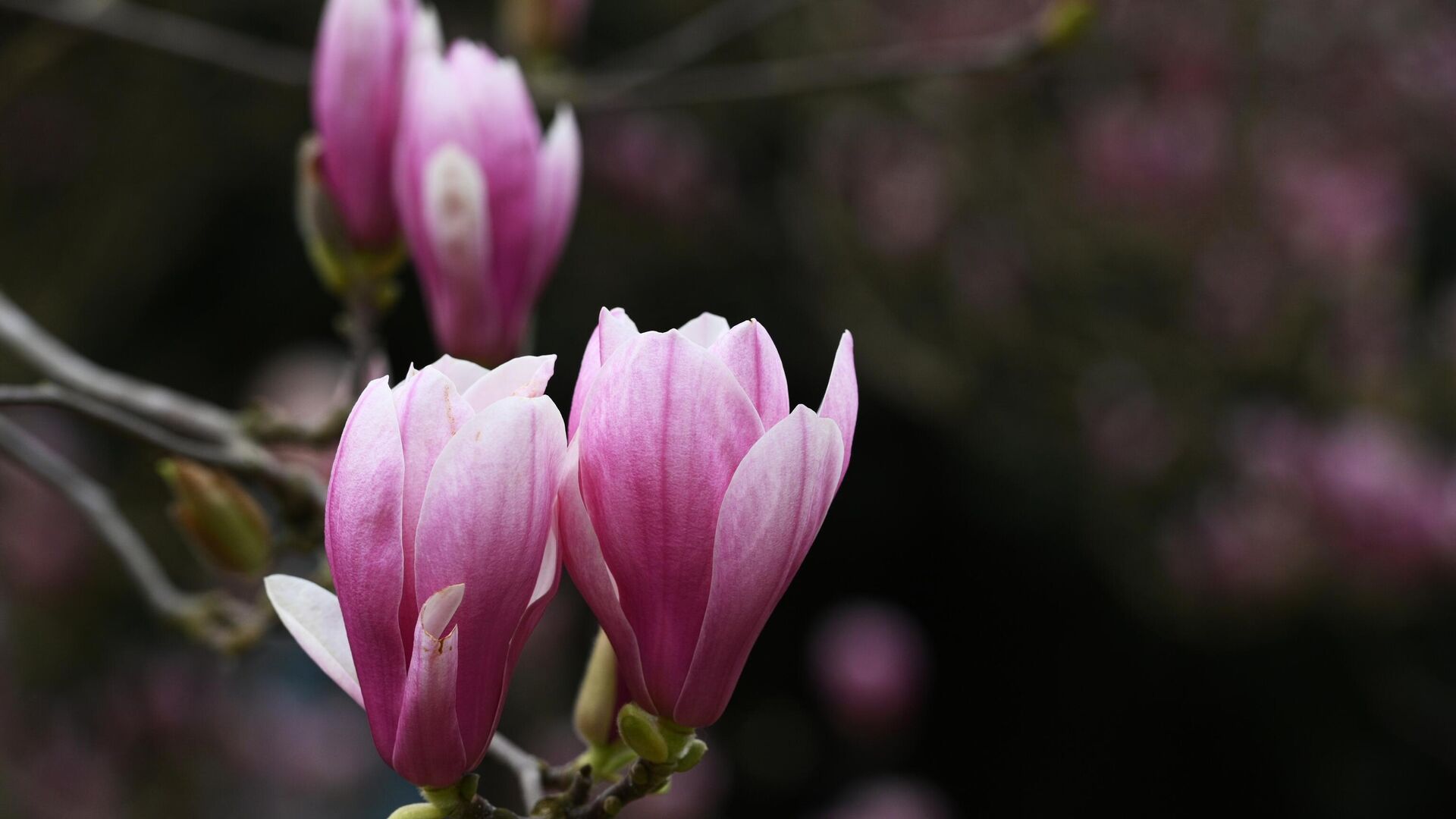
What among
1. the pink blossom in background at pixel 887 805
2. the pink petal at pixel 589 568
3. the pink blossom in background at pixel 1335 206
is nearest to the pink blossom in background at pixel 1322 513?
the pink blossom in background at pixel 1335 206

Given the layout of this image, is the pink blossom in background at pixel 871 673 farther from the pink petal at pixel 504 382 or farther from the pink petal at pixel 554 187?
the pink petal at pixel 504 382

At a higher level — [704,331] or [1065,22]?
[1065,22]

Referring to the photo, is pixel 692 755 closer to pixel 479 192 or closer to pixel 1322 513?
pixel 479 192

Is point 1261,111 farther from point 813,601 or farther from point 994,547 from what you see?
point 813,601

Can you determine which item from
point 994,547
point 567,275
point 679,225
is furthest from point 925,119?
point 994,547

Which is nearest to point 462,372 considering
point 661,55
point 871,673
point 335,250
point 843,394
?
point 843,394

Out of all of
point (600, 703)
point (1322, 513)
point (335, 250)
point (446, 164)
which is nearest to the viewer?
point (600, 703)
